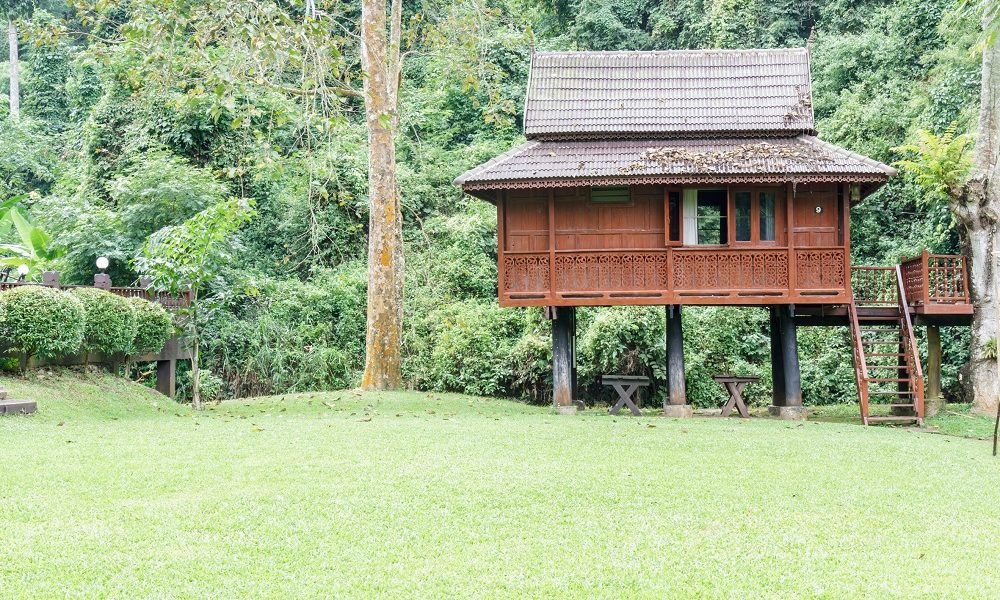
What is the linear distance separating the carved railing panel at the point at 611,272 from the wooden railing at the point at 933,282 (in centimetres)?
455

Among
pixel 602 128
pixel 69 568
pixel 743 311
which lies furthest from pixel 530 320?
pixel 69 568

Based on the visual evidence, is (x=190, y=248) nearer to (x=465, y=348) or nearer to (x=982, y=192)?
(x=465, y=348)

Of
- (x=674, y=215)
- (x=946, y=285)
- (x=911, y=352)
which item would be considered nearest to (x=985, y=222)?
(x=946, y=285)

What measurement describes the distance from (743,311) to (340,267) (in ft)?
34.5

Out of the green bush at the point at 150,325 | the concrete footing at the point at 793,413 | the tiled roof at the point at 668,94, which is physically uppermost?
the tiled roof at the point at 668,94

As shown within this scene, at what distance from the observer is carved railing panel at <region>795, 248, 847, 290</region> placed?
16.0 m

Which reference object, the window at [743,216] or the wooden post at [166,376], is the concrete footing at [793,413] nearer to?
the window at [743,216]

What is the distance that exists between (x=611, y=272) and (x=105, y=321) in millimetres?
7934

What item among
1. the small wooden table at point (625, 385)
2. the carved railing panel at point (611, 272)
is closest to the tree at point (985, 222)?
the carved railing panel at point (611, 272)

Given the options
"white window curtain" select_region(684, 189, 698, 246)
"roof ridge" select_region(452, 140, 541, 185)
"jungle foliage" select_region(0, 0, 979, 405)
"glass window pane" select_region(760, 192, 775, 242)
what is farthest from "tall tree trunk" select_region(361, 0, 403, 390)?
"glass window pane" select_region(760, 192, 775, 242)

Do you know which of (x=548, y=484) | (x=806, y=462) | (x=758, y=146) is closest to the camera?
(x=548, y=484)

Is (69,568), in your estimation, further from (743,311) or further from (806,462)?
(743,311)

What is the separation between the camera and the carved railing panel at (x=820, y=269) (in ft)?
52.3

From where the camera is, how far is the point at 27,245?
18844 mm
